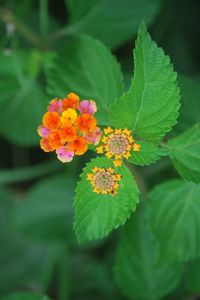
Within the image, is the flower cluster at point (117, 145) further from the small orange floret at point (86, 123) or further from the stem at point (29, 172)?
the stem at point (29, 172)

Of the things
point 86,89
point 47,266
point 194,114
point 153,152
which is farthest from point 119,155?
point 47,266

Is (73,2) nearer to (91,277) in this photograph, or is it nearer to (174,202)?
(174,202)

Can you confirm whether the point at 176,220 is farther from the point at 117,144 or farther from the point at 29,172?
the point at 29,172

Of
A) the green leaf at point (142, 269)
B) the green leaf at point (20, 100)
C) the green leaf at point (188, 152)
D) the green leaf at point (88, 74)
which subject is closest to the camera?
the green leaf at point (188, 152)

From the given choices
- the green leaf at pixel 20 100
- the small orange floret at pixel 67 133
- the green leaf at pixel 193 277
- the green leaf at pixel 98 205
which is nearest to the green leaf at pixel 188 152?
the green leaf at pixel 98 205

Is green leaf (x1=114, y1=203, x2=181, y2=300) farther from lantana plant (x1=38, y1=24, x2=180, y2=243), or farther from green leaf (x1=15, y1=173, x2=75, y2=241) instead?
lantana plant (x1=38, y1=24, x2=180, y2=243)

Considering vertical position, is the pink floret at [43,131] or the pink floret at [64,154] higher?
the pink floret at [43,131]
